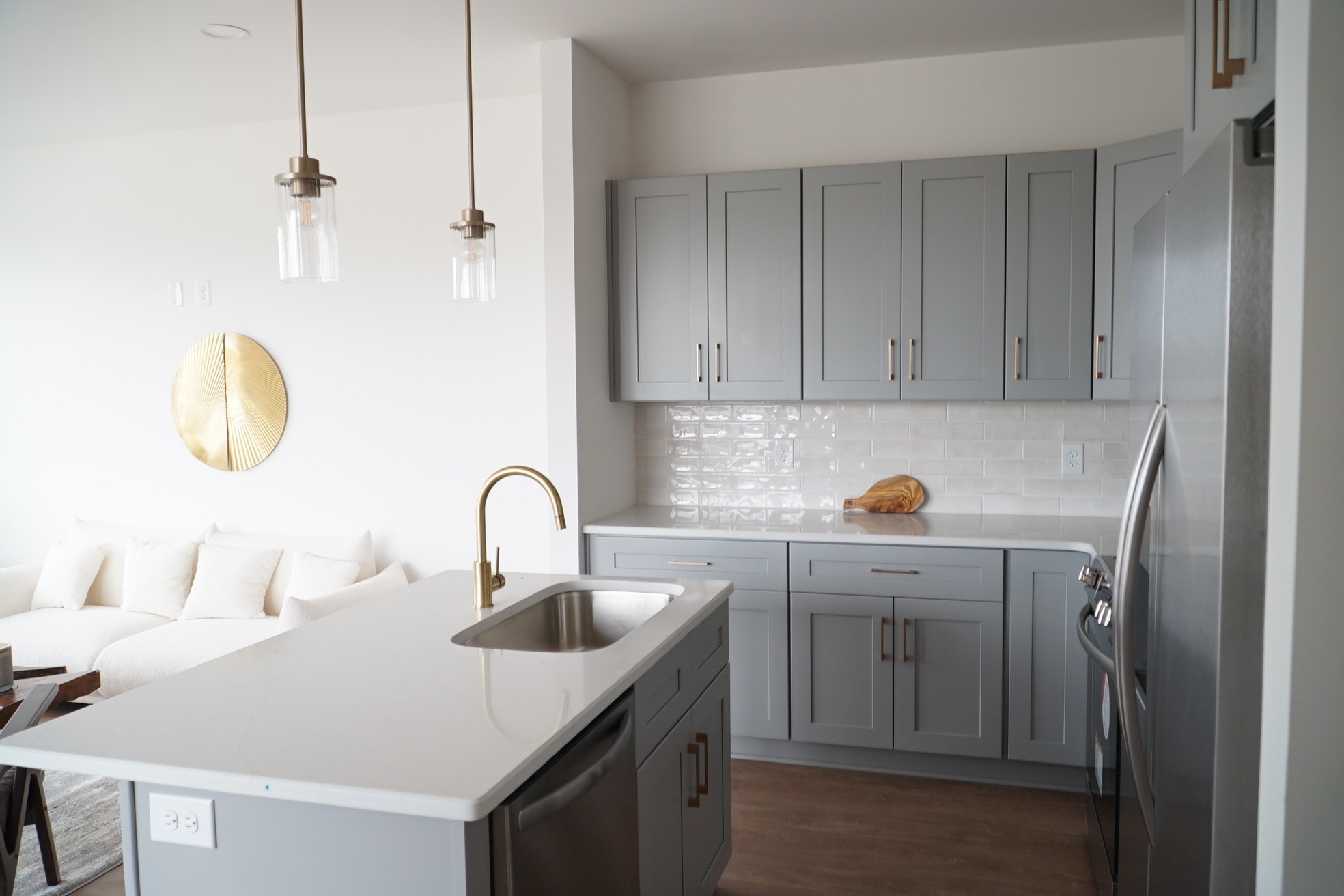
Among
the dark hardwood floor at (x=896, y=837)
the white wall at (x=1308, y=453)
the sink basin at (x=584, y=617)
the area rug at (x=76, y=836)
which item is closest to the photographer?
the white wall at (x=1308, y=453)

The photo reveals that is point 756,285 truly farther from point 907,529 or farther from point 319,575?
point 319,575

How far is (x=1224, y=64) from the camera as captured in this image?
1.68 metres

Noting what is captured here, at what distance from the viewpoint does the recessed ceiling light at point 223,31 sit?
→ 3266mm

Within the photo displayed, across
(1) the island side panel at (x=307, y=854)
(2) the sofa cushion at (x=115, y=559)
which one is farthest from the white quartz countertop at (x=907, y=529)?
(2) the sofa cushion at (x=115, y=559)

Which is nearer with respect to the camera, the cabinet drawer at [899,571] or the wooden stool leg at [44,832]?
the wooden stool leg at [44,832]

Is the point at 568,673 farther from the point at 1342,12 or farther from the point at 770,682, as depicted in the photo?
the point at 770,682

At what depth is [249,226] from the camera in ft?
15.3

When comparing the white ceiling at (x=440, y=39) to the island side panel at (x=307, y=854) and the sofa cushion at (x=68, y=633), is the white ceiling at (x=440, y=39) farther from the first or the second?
the island side panel at (x=307, y=854)

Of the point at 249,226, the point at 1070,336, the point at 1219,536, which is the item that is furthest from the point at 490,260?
the point at 249,226

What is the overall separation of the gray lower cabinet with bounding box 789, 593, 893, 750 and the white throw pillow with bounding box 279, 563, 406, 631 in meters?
1.63

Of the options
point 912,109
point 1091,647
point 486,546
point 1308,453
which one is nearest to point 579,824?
point 486,546

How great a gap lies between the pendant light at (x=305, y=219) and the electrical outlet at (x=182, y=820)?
34.5 inches

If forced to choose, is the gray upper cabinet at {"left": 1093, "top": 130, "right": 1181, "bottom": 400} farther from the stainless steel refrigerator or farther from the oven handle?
the stainless steel refrigerator

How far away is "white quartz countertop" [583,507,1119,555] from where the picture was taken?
3211mm
